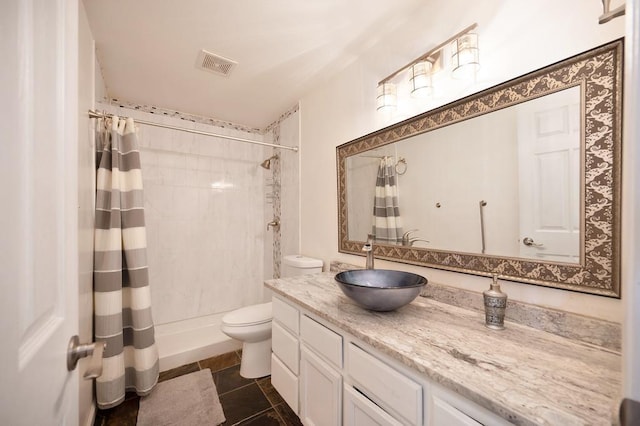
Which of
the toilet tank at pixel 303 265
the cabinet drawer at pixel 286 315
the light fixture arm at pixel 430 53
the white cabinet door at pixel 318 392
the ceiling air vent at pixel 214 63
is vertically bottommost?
the white cabinet door at pixel 318 392

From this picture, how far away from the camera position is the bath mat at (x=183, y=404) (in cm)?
155

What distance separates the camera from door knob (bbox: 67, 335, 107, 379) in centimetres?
57

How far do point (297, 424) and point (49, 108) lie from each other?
1840 millimetres

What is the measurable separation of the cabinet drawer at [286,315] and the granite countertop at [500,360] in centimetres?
24

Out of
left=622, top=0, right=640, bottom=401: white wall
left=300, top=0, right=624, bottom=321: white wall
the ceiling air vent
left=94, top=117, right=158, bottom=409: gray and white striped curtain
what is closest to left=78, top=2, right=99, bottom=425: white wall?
left=94, top=117, right=158, bottom=409: gray and white striped curtain

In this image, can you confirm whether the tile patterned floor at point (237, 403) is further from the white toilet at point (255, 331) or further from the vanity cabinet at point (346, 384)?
the vanity cabinet at point (346, 384)

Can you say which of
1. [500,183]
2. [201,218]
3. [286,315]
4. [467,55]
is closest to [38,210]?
[286,315]

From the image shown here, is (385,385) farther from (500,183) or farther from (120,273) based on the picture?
(120,273)

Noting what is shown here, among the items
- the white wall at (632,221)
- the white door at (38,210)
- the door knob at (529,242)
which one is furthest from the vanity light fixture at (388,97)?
the white door at (38,210)

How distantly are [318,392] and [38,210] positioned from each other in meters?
1.21

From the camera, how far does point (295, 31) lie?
155 cm

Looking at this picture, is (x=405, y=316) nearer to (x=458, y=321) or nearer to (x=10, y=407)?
(x=458, y=321)

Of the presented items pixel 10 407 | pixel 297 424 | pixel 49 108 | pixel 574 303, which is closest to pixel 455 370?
pixel 574 303

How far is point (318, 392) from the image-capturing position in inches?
46.0
